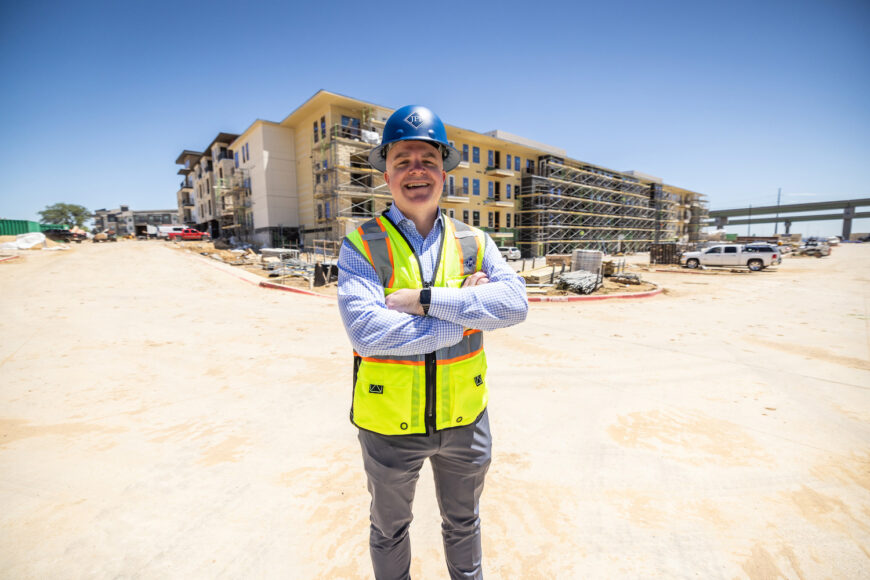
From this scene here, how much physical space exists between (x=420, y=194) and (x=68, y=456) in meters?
3.76

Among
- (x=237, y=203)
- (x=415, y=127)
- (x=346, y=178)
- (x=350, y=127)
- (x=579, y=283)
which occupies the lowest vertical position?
(x=579, y=283)

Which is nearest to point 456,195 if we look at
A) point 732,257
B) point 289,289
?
point 732,257

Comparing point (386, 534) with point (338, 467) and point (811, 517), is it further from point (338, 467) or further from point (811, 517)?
point (811, 517)

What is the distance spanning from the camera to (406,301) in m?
1.68

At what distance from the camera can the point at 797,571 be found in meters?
1.96

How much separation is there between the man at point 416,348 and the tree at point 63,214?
100583 millimetres

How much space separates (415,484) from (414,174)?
1.55 meters

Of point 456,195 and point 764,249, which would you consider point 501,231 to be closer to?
point 456,195

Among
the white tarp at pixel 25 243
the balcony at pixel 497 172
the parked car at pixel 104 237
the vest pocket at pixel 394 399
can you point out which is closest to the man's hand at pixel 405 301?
the vest pocket at pixel 394 399

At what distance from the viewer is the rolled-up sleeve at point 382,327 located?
62.2 inches

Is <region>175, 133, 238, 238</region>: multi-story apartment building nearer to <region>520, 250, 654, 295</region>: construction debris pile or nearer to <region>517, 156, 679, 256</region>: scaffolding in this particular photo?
<region>517, 156, 679, 256</region>: scaffolding

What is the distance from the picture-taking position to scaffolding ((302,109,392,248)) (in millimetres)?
27797

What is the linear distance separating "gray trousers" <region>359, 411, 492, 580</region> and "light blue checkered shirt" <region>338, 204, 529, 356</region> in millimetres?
457

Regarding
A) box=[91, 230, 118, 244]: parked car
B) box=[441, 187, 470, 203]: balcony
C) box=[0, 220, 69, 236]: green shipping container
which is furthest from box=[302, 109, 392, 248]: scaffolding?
box=[0, 220, 69, 236]: green shipping container
